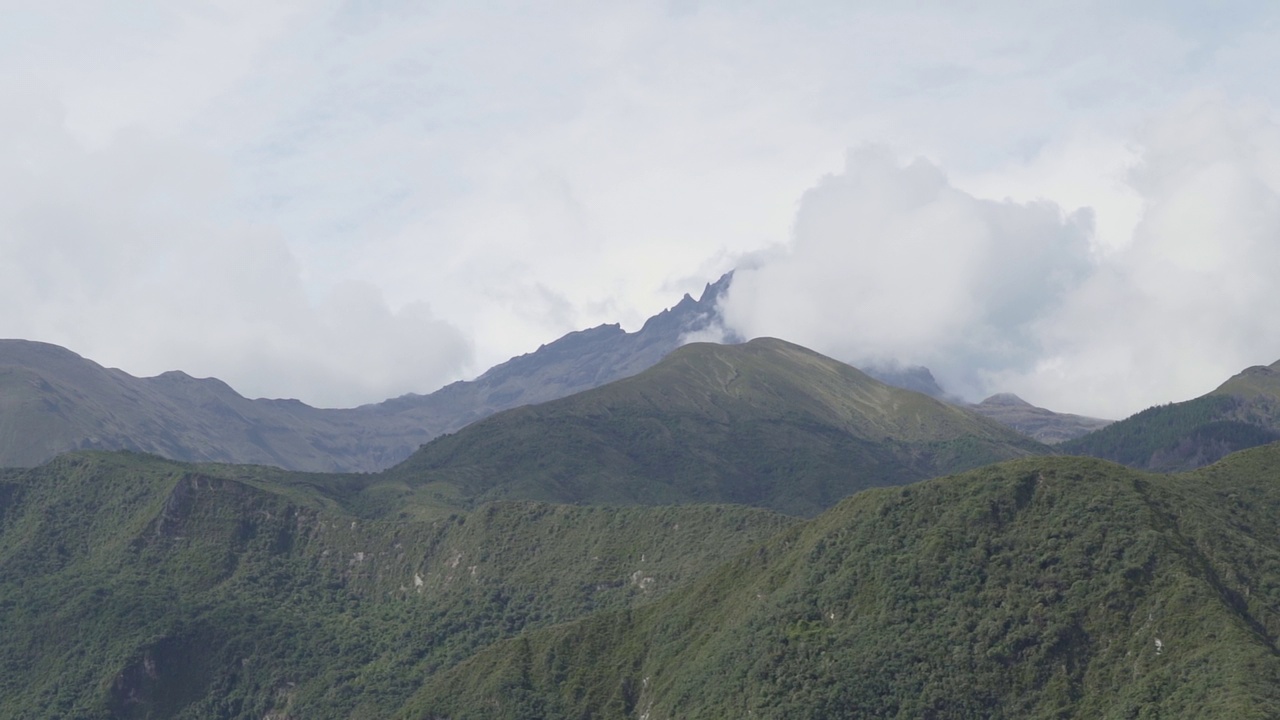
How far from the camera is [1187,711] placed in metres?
183

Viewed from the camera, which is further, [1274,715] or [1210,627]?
[1210,627]

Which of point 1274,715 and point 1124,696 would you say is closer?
point 1274,715

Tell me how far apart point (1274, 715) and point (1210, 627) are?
2449 centimetres

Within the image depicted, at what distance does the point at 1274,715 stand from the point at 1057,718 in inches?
1288

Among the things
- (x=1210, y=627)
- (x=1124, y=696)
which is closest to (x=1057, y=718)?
(x=1124, y=696)

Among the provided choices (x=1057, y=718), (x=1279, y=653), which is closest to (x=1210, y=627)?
(x=1279, y=653)

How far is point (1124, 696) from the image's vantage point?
19538 cm

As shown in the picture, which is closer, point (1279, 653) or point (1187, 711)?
point (1187, 711)

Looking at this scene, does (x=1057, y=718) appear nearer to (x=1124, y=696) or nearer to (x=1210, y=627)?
(x=1124, y=696)

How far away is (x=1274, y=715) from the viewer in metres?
172

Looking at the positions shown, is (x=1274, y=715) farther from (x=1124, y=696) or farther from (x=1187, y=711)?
(x=1124, y=696)

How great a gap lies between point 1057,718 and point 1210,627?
22.7 m

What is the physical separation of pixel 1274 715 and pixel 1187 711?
1227 cm

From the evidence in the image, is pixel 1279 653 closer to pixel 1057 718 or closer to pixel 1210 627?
pixel 1210 627
